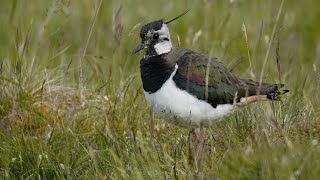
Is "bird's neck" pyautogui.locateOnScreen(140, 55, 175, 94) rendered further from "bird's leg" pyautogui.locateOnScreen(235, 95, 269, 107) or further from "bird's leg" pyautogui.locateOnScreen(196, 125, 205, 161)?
"bird's leg" pyautogui.locateOnScreen(235, 95, 269, 107)

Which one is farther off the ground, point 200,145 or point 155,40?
point 155,40

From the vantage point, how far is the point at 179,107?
5551 millimetres

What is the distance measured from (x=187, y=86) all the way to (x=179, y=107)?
0.18 m

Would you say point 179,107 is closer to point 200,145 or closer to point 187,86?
point 187,86

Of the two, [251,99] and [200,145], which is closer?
[200,145]

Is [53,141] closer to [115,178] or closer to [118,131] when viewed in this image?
[118,131]

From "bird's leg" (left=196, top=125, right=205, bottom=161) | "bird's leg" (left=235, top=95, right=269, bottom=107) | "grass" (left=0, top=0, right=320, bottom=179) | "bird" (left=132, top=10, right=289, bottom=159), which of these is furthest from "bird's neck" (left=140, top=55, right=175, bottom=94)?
"bird's leg" (left=235, top=95, right=269, bottom=107)

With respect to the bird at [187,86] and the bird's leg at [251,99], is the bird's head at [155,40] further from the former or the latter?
the bird's leg at [251,99]

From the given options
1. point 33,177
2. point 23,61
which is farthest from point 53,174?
point 23,61

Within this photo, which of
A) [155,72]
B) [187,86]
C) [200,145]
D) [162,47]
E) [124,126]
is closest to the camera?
[200,145]

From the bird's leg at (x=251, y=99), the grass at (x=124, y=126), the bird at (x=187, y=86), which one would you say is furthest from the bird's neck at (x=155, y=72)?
the bird's leg at (x=251, y=99)

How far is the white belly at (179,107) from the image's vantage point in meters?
5.55

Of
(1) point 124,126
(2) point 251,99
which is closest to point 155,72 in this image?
(1) point 124,126

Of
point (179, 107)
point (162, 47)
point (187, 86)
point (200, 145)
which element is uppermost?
point (162, 47)
